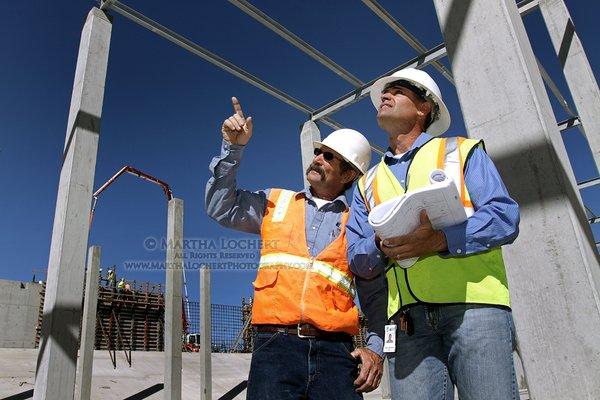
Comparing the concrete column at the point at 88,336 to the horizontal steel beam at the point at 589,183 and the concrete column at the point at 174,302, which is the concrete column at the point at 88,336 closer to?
the concrete column at the point at 174,302

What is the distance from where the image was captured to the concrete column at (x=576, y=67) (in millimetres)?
6203

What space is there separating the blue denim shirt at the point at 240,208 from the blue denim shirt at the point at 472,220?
0.27 meters

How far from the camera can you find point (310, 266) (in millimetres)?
2379

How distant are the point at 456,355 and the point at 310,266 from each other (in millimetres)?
905

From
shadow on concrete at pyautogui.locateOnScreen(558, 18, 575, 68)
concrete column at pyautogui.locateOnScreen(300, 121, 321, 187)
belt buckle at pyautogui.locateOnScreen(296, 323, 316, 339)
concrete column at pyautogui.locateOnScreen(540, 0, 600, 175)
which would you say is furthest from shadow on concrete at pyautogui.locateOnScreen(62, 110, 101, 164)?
shadow on concrete at pyautogui.locateOnScreen(558, 18, 575, 68)

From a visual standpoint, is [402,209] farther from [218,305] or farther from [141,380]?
[218,305]

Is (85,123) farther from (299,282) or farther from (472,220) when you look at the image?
(472,220)

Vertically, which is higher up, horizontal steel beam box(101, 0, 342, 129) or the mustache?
horizontal steel beam box(101, 0, 342, 129)

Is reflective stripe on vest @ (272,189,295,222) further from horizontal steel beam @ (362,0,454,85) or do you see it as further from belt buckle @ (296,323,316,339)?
horizontal steel beam @ (362,0,454,85)

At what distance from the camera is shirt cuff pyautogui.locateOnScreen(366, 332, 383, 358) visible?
2.35 meters

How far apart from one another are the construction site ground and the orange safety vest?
8.12 metres

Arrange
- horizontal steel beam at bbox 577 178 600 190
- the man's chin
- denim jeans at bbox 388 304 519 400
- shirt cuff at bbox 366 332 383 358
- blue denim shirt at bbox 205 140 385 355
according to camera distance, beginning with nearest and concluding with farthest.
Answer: denim jeans at bbox 388 304 519 400 → shirt cuff at bbox 366 332 383 358 → blue denim shirt at bbox 205 140 385 355 → the man's chin → horizontal steel beam at bbox 577 178 600 190

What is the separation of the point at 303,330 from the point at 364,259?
0.46 m

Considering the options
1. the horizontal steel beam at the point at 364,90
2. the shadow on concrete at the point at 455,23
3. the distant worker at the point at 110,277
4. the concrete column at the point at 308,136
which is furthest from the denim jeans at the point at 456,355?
the distant worker at the point at 110,277
